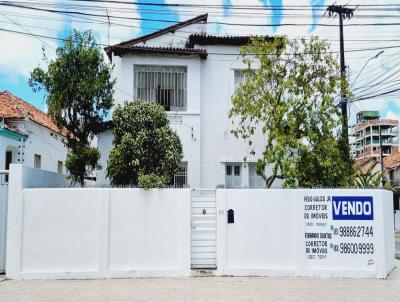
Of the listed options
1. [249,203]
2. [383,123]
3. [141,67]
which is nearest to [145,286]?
[249,203]

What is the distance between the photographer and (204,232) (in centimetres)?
1062

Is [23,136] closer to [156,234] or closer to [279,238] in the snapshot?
[156,234]

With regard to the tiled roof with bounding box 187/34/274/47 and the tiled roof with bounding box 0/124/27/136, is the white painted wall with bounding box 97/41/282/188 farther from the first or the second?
the tiled roof with bounding box 0/124/27/136

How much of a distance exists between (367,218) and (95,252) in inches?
256

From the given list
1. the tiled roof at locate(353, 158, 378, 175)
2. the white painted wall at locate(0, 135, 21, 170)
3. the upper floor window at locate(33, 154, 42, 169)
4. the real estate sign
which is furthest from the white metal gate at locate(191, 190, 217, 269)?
the upper floor window at locate(33, 154, 42, 169)

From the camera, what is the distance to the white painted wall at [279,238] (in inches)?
411

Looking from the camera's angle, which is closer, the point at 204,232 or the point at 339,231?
the point at 339,231

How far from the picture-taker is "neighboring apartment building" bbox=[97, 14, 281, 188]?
16438 millimetres

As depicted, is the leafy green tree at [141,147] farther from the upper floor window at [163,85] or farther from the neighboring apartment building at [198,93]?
the upper floor window at [163,85]

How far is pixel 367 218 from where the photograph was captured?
10.6 m

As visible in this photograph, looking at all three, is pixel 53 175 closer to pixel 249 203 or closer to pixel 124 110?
pixel 124 110

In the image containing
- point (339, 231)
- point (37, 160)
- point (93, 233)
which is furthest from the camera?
point (37, 160)

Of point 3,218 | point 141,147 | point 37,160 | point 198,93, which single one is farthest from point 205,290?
point 37,160

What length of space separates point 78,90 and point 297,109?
→ 266 inches
